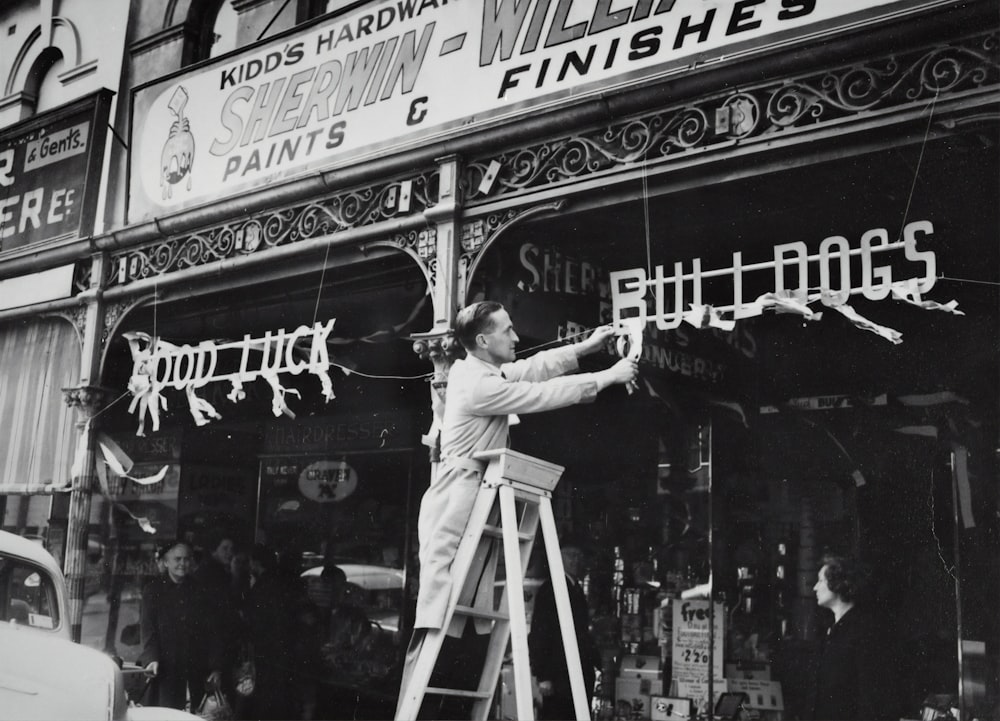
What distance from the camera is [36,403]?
928cm

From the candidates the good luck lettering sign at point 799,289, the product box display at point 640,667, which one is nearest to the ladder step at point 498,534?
the good luck lettering sign at point 799,289

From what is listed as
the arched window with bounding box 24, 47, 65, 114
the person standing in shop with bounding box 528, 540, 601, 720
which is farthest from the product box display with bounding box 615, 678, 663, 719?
the arched window with bounding box 24, 47, 65, 114

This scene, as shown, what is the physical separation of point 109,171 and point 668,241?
16.5 feet

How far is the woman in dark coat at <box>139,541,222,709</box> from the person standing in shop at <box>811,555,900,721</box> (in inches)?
183

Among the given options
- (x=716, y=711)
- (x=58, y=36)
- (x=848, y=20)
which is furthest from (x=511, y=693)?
(x=58, y=36)

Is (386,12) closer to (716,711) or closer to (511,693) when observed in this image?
(511,693)

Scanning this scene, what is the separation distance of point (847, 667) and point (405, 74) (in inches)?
185

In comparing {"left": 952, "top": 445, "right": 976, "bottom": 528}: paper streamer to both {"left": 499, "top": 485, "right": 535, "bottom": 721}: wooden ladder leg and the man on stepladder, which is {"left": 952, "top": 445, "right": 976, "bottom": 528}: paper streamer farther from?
{"left": 499, "top": 485, "right": 535, "bottom": 721}: wooden ladder leg

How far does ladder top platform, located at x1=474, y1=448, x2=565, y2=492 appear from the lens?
4602mm

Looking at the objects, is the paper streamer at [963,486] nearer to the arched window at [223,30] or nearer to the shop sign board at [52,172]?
the arched window at [223,30]

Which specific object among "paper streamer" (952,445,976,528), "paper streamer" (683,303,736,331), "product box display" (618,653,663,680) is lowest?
"product box display" (618,653,663,680)

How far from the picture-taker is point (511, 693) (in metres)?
6.93

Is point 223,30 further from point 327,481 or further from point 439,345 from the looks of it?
point 439,345

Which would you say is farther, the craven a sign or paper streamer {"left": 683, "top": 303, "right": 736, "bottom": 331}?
the craven a sign
